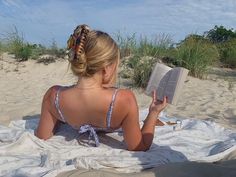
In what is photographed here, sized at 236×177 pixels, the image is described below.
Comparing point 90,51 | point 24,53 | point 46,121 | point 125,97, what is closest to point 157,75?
point 125,97

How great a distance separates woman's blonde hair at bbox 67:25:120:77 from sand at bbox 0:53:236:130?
2545 millimetres

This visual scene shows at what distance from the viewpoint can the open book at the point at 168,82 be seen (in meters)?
3.54

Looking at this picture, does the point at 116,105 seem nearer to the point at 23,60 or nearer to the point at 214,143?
the point at 214,143

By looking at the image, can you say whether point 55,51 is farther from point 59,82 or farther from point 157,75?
point 157,75

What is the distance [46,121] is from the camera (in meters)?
3.85

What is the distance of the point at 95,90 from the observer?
3432 mm

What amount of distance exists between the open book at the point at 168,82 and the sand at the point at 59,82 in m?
2.05

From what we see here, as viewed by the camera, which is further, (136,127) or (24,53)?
(24,53)

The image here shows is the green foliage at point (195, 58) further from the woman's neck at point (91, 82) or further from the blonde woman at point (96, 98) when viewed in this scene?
the woman's neck at point (91, 82)

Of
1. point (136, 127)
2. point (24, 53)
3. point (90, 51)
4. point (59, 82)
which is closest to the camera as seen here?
point (90, 51)

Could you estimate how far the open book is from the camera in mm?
3535

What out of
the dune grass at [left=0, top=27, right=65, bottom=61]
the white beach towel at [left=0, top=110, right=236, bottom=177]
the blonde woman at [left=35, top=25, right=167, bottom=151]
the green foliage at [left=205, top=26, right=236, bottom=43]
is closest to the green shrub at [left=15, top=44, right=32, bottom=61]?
the dune grass at [left=0, top=27, right=65, bottom=61]

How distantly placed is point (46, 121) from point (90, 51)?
0.88 meters

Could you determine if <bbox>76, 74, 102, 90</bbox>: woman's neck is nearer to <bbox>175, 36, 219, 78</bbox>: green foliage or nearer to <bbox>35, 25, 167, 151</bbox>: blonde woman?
<bbox>35, 25, 167, 151</bbox>: blonde woman
